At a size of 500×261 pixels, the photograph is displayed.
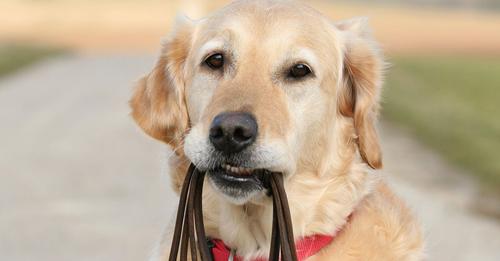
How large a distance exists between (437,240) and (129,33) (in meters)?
34.8

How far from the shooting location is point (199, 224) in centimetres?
469

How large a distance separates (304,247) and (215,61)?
1004 mm

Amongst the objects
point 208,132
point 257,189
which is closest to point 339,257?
point 257,189

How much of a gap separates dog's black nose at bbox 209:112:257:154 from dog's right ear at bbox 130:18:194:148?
0.72 meters

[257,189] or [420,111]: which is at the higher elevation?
[257,189]

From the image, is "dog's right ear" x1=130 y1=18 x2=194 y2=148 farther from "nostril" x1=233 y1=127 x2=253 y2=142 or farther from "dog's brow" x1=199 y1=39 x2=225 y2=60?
"nostril" x1=233 y1=127 x2=253 y2=142

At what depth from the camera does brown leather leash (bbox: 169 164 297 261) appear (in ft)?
15.0

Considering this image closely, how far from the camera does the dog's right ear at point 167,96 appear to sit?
522 centimetres

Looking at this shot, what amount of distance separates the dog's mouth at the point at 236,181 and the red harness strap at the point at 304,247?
0.47 metres

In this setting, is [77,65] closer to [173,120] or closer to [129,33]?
[129,33]

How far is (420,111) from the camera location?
17.7 meters

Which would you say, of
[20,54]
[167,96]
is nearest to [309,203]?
[167,96]

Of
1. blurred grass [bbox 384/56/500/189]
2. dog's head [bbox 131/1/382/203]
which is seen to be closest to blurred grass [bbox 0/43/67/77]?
blurred grass [bbox 384/56/500/189]

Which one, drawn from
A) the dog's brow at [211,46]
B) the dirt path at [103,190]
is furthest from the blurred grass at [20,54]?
the dog's brow at [211,46]
